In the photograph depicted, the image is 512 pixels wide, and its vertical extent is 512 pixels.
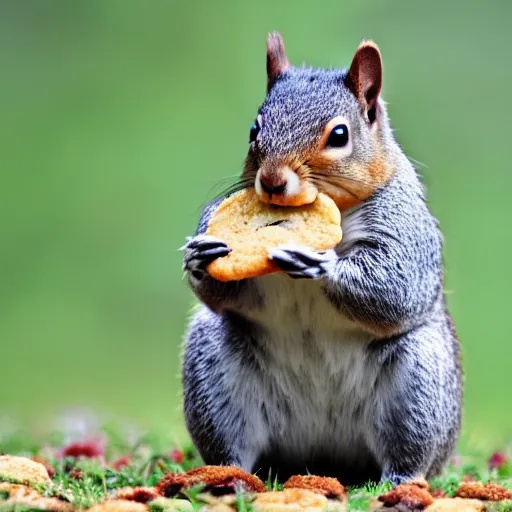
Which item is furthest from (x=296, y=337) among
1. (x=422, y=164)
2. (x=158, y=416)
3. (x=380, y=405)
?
(x=158, y=416)

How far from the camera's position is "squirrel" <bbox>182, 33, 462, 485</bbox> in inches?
128

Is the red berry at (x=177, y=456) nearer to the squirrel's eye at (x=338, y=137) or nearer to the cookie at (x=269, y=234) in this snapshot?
the cookie at (x=269, y=234)

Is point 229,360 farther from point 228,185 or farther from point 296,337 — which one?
point 228,185

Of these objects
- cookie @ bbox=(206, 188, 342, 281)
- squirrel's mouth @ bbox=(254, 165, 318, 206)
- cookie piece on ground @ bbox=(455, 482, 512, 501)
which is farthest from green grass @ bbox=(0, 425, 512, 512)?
squirrel's mouth @ bbox=(254, 165, 318, 206)

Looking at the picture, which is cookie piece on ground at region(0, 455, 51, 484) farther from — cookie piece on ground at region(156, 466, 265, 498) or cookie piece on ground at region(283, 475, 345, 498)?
cookie piece on ground at region(283, 475, 345, 498)

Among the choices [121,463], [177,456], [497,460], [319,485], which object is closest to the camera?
[319,485]

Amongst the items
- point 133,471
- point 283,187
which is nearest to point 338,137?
point 283,187

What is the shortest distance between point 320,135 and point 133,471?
4.68 feet

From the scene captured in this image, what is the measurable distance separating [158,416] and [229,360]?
89.6 inches

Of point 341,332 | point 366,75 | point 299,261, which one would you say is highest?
point 366,75

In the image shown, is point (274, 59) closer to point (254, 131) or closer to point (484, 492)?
point (254, 131)

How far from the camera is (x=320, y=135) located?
309cm

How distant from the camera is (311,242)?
3.14 meters

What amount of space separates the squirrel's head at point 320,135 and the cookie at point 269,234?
7 centimetres
